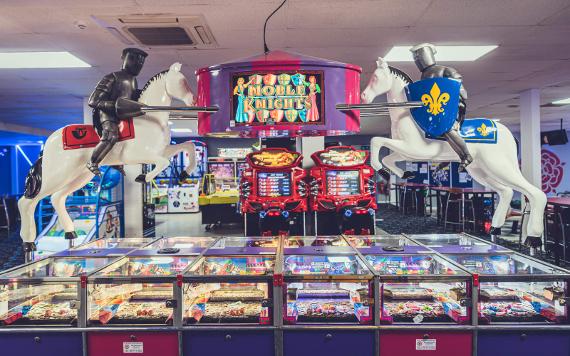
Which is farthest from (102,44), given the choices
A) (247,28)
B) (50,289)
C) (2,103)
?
(2,103)

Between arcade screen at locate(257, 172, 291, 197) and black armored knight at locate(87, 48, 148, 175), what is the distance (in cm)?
423

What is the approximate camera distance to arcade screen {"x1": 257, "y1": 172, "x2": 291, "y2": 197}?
647 centimetres

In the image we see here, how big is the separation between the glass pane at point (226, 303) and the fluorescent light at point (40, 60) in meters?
3.42

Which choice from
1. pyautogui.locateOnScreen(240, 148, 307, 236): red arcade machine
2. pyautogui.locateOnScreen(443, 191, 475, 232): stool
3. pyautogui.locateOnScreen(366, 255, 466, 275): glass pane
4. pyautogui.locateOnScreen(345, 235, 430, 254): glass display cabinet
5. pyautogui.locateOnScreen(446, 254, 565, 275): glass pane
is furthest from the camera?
pyautogui.locateOnScreen(443, 191, 475, 232): stool

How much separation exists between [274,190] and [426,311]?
380 centimetres

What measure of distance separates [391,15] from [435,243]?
6.71 feet

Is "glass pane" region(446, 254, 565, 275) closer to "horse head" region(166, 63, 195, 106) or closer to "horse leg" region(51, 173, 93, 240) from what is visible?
"horse head" region(166, 63, 195, 106)

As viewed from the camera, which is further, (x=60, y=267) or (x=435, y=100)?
(x=60, y=267)

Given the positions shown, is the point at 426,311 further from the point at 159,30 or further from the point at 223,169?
the point at 223,169

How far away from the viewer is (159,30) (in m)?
3.91

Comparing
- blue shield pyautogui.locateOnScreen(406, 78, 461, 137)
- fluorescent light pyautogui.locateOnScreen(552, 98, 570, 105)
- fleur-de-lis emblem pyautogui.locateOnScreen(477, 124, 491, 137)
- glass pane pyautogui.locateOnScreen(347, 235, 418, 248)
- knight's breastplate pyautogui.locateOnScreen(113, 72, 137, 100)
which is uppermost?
fluorescent light pyautogui.locateOnScreen(552, 98, 570, 105)

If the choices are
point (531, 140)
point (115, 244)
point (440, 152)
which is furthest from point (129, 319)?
point (531, 140)

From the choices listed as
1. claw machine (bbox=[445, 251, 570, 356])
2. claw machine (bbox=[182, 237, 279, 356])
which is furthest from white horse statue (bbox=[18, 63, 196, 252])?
claw machine (bbox=[445, 251, 570, 356])

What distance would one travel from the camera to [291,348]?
9.13ft
